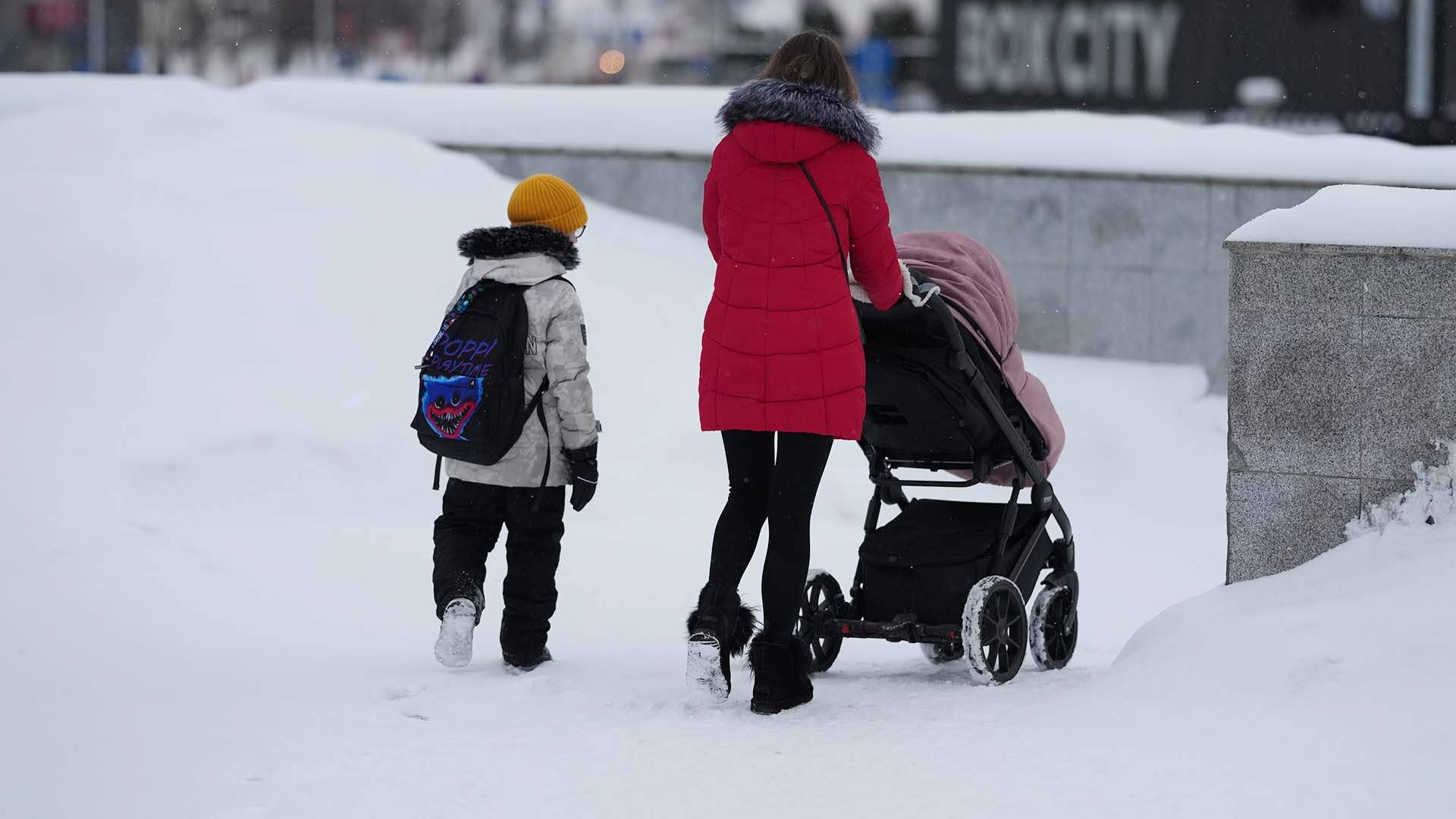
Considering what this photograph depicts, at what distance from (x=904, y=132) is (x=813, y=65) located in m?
8.28

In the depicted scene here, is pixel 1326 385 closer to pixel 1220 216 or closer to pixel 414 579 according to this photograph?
pixel 414 579

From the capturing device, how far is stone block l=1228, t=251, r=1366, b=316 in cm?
479

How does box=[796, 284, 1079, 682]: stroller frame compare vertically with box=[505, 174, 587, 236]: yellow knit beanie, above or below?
below

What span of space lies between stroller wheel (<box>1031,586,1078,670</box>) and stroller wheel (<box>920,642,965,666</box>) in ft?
0.77

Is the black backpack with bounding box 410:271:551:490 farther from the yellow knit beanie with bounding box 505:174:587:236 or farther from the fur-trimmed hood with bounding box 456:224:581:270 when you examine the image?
the yellow knit beanie with bounding box 505:174:587:236

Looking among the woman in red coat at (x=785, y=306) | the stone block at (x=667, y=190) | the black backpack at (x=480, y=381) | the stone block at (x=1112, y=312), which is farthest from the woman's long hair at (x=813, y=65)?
the stone block at (x=667, y=190)

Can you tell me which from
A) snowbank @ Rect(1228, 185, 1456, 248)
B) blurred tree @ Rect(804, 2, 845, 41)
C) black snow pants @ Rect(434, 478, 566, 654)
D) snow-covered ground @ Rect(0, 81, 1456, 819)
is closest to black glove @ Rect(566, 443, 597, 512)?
black snow pants @ Rect(434, 478, 566, 654)

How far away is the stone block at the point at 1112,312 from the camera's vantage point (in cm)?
1168

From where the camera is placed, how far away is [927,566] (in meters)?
5.14

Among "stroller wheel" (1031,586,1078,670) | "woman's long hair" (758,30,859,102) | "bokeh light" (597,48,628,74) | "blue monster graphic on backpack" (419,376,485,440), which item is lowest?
"stroller wheel" (1031,586,1078,670)

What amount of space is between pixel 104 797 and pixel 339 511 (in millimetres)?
3852

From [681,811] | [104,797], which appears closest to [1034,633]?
[681,811]

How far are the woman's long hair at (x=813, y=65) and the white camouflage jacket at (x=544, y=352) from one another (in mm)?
934

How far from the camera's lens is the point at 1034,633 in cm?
522
